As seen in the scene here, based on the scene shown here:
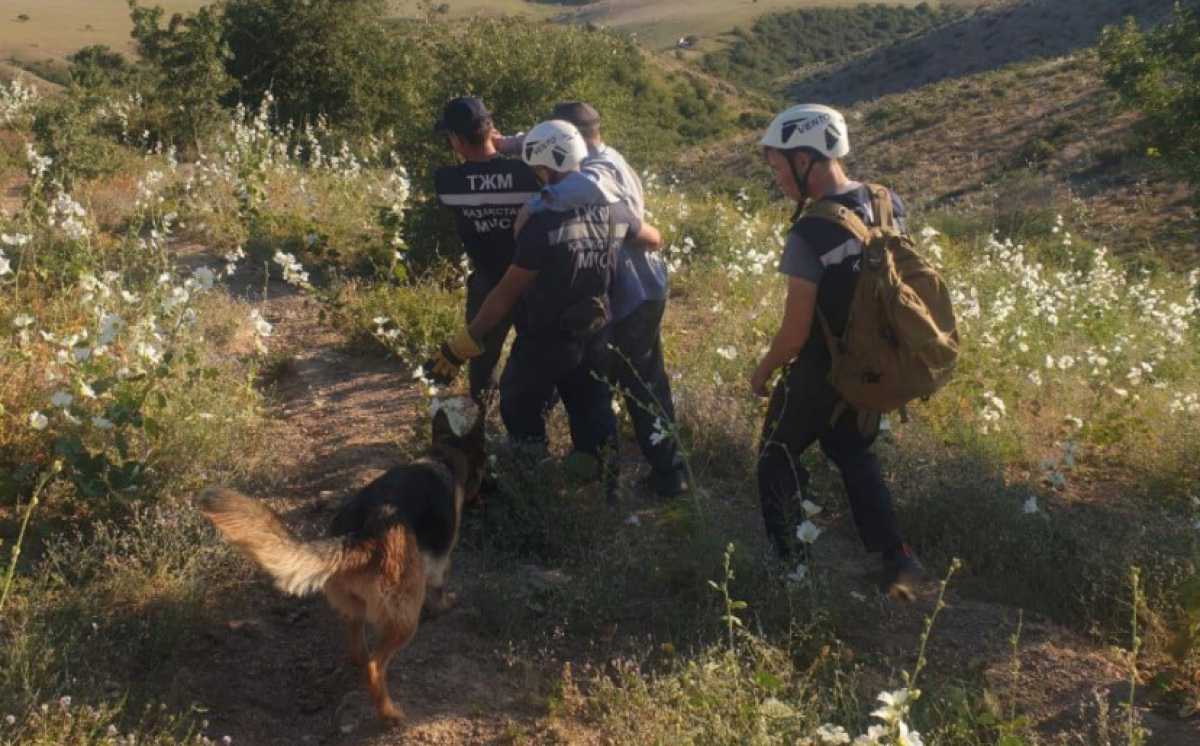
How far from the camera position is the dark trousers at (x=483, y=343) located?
4.98 meters

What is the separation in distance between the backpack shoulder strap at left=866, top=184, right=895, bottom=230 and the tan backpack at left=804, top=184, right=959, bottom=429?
22mm

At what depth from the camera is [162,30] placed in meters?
12.1

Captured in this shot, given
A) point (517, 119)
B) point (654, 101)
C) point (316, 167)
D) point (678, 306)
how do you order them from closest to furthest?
point (678, 306)
point (517, 119)
point (316, 167)
point (654, 101)

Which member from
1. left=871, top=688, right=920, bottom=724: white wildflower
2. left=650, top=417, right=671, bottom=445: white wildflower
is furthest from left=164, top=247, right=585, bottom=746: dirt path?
left=871, top=688, right=920, bottom=724: white wildflower

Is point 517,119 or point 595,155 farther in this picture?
point 517,119

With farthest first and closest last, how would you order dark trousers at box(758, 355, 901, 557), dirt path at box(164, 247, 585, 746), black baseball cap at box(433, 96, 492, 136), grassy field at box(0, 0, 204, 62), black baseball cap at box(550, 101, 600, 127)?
1. grassy field at box(0, 0, 204, 62)
2. black baseball cap at box(550, 101, 600, 127)
3. black baseball cap at box(433, 96, 492, 136)
4. dark trousers at box(758, 355, 901, 557)
5. dirt path at box(164, 247, 585, 746)

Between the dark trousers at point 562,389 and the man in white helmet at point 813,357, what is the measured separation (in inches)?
32.9

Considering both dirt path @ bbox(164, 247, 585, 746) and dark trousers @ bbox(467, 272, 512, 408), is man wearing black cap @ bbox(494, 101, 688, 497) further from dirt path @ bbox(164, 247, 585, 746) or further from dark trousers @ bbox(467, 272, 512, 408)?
dirt path @ bbox(164, 247, 585, 746)

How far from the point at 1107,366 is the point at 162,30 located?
35.9 ft

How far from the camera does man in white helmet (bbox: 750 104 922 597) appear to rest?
3.62 m

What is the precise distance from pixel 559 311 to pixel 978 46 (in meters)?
51.5

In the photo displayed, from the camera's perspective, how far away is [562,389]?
4.71m

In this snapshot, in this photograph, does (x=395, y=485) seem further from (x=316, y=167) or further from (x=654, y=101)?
(x=654, y=101)

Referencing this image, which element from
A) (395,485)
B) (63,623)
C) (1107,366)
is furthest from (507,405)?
(1107,366)
